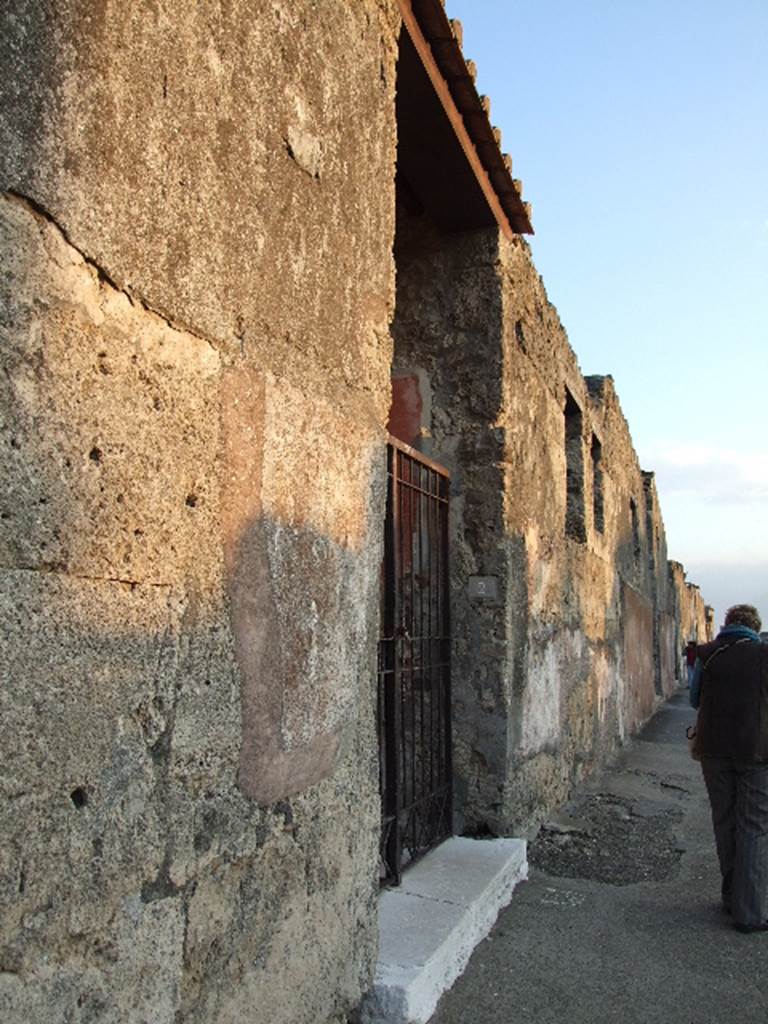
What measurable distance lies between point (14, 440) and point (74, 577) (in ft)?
Result: 0.75

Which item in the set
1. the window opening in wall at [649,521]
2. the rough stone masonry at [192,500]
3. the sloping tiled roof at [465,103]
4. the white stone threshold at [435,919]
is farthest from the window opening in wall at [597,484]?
the window opening in wall at [649,521]

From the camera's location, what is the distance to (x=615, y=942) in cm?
324

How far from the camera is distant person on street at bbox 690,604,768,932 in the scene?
138 inches

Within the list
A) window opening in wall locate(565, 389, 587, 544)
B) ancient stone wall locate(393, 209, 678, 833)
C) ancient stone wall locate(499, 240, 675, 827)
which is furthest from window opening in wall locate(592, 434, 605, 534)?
ancient stone wall locate(393, 209, 678, 833)

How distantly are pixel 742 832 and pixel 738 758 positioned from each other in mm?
284

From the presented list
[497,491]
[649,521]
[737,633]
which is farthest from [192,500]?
[649,521]

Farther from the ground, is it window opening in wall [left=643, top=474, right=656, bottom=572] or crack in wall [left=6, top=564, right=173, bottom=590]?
window opening in wall [left=643, top=474, right=656, bottom=572]

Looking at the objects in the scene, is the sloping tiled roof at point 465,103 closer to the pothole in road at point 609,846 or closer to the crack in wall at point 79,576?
the crack in wall at point 79,576

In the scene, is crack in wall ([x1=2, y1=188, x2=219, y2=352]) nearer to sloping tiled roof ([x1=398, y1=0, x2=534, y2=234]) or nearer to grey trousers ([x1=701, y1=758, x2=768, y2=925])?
sloping tiled roof ([x1=398, y1=0, x2=534, y2=234])

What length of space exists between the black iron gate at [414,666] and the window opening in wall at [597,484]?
11.4 feet

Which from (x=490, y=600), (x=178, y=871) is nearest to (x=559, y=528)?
(x=490, y=600)

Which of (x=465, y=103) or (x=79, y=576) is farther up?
(x=465, y=103)

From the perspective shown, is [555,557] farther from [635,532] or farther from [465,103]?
[635,532]

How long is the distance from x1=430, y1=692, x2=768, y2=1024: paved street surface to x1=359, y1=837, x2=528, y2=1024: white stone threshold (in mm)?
73
